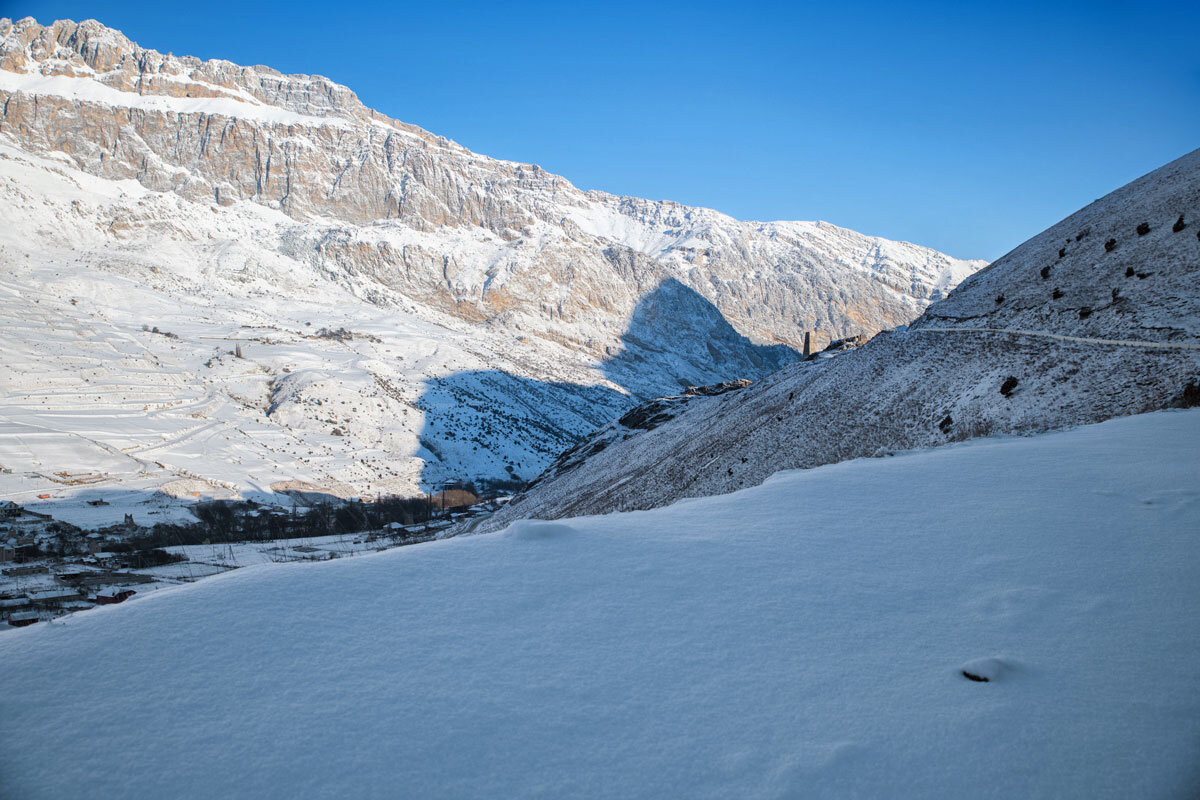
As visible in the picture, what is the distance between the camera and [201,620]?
591cm

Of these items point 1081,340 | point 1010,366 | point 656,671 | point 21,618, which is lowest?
point 21,618

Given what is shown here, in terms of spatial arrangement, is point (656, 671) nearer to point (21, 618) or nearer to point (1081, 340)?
point (1081, 340)

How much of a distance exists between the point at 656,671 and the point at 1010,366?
79.0 feet

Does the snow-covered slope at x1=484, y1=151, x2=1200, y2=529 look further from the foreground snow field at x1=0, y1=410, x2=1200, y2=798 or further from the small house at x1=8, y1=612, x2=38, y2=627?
the small house at x1=8, y1=612, x2=38, y2=627

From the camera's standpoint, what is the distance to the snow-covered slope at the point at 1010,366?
64.6 feet

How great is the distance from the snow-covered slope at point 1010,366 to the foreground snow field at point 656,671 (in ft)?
31.8

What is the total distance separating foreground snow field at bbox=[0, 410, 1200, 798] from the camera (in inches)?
159

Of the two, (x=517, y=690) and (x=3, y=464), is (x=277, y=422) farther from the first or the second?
(x=517, y=690)

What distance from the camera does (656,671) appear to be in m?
5.11

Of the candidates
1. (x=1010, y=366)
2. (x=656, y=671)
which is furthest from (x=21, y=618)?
(x=1010, y=366)

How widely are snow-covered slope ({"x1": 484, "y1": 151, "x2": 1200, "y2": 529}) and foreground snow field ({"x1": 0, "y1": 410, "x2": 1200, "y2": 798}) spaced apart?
382 inches

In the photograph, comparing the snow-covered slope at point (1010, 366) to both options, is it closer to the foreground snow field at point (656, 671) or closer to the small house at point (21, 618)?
the foreground snow field at point (656, 671)

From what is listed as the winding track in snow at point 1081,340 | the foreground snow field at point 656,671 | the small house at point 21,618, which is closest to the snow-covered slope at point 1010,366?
the winding track in snow at point 1081,340

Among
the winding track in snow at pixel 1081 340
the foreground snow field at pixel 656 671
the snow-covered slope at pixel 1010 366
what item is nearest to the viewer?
the foreground snow field at pixel 656 671
